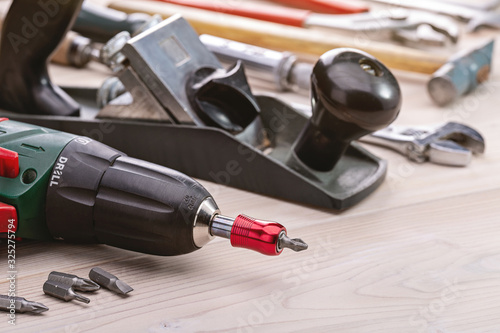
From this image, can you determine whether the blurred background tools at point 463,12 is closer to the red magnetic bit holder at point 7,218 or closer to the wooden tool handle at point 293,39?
the wooden tool handle at point 293,39

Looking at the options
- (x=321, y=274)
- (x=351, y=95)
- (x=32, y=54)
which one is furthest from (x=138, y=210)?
(x=32, y=54)

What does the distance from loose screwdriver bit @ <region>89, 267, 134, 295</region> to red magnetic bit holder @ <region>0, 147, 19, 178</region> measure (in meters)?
0.17

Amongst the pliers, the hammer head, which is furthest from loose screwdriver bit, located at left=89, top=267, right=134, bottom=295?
the hammer head

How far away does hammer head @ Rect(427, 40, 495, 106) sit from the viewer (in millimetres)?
1519

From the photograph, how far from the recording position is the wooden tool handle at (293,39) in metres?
1.68

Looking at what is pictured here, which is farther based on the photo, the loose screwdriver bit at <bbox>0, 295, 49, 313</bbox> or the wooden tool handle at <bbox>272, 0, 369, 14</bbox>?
the wooden tool handle at <bbox>272, 0, 369, 14</bbox>

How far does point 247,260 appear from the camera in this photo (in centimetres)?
95

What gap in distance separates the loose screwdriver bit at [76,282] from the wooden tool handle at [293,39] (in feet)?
3.39

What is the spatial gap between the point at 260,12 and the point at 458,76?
2.08 ft

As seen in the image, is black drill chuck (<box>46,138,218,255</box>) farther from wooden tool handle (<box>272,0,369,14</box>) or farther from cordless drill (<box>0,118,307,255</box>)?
wooden tool handle (<box>272,0,369,14</box>)

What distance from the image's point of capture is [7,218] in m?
0.89

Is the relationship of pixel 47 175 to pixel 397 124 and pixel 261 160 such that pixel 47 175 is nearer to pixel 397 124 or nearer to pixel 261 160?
pixel 261 160

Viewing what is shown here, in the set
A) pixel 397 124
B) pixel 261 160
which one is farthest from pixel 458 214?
pixel 397 124

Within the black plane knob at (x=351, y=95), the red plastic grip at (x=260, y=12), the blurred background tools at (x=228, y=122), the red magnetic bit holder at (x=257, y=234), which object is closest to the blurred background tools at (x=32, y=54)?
the blurred background tools at (x=228, y=122)
